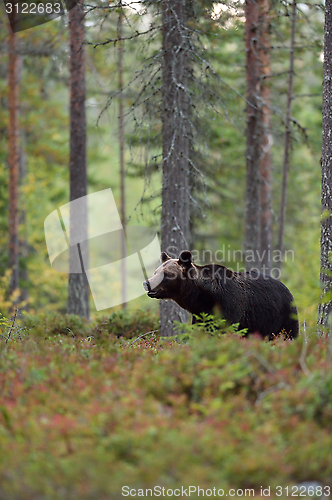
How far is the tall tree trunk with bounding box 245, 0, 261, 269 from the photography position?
527 inches

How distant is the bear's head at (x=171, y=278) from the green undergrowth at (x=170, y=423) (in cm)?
254

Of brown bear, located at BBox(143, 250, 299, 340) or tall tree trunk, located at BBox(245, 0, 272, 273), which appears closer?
brown bear, located at BBox(143, 250, 299, 340)

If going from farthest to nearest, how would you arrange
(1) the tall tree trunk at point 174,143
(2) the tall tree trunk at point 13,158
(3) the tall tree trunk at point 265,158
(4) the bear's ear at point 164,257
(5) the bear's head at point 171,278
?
(2) the tall tree trunk at point 13,158, (3) the tall tree trunk at point 265,158, (1) the tall tree trunk at point 174,143, (4) the bear's ear at point 164,257, (5) the bear's head at point 171,278

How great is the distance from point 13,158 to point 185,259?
42.7 ft

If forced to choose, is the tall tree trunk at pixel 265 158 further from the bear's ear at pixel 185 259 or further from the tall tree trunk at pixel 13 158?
the tall tree trunk at pixel 13 158

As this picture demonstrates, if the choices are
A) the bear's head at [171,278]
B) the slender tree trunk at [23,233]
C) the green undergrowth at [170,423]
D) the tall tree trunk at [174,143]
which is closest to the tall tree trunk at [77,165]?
the tall tree trunk at [174,143]

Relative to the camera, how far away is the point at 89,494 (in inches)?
136

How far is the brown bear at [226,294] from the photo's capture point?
7883 millimetres

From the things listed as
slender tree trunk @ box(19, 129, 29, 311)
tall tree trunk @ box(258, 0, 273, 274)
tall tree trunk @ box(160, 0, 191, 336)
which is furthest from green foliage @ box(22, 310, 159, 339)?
slender tree trunk @ box(19, 129, 29, 311)

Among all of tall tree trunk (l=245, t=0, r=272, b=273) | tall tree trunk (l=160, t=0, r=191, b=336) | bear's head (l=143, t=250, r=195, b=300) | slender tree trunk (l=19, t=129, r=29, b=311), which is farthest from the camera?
slender tree trunk (l=19, t=129, r=29, b=311)

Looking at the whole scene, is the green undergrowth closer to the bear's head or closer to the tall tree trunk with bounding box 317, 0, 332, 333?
the tall tree trunk with bounding box 317, 0, 332, 333

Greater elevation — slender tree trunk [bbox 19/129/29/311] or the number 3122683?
the number 3122683

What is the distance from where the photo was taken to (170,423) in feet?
12.9

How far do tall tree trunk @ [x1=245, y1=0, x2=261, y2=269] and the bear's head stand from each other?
6759 millimetres
